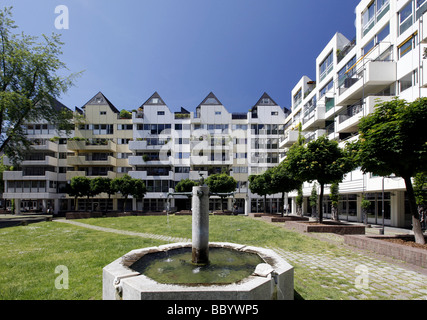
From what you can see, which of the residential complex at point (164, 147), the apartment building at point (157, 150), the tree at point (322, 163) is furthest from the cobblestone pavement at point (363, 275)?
the apartment building at point (157, 150)

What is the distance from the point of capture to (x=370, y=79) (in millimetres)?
19328

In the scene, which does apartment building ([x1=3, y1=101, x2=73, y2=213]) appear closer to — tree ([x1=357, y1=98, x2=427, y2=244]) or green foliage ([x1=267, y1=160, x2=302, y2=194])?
green foliage ([x1=267, y1=160, x2=302, y2=194])

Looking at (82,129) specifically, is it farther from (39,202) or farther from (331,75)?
(331,75)

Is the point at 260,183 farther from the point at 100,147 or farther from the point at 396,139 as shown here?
the point at 100,147

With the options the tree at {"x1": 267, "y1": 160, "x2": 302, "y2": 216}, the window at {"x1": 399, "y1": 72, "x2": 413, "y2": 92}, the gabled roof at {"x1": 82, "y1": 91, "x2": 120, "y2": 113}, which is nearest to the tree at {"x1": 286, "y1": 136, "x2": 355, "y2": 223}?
the tree at {"x1": 267, "y1": 160, "x2": 302, "y2": 216}

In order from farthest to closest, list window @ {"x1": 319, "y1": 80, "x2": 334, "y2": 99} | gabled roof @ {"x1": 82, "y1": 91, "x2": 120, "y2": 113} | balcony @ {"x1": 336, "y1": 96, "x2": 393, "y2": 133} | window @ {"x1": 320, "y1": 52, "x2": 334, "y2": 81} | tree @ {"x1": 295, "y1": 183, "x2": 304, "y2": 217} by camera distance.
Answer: gabled roof @ {"x1": 82, "y1": 91, "x2": 120, "y2": 113} < tree @ {"x1": 295, "y1": 183, "x2": 304, "y2": 217} < window @ {"x1": 320, "y1": 52, "x2": 334, "y2": 81} < window @ {"x1": 319, "y1": 80, "x2": 334, "y2": 99} < balcony @ {"x1": 336, "y1": 96, "x2": 393, "y2": 133}

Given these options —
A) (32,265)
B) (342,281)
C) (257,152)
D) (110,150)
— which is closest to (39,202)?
(110,150)

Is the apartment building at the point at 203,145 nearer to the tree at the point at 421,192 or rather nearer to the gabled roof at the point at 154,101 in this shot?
the gabled roof at the point at 154,101

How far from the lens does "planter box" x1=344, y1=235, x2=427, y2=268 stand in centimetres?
740

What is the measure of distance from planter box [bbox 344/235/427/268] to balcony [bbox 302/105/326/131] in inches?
904

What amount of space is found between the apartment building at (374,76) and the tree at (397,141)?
8.70 m

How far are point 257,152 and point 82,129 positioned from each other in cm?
3700
